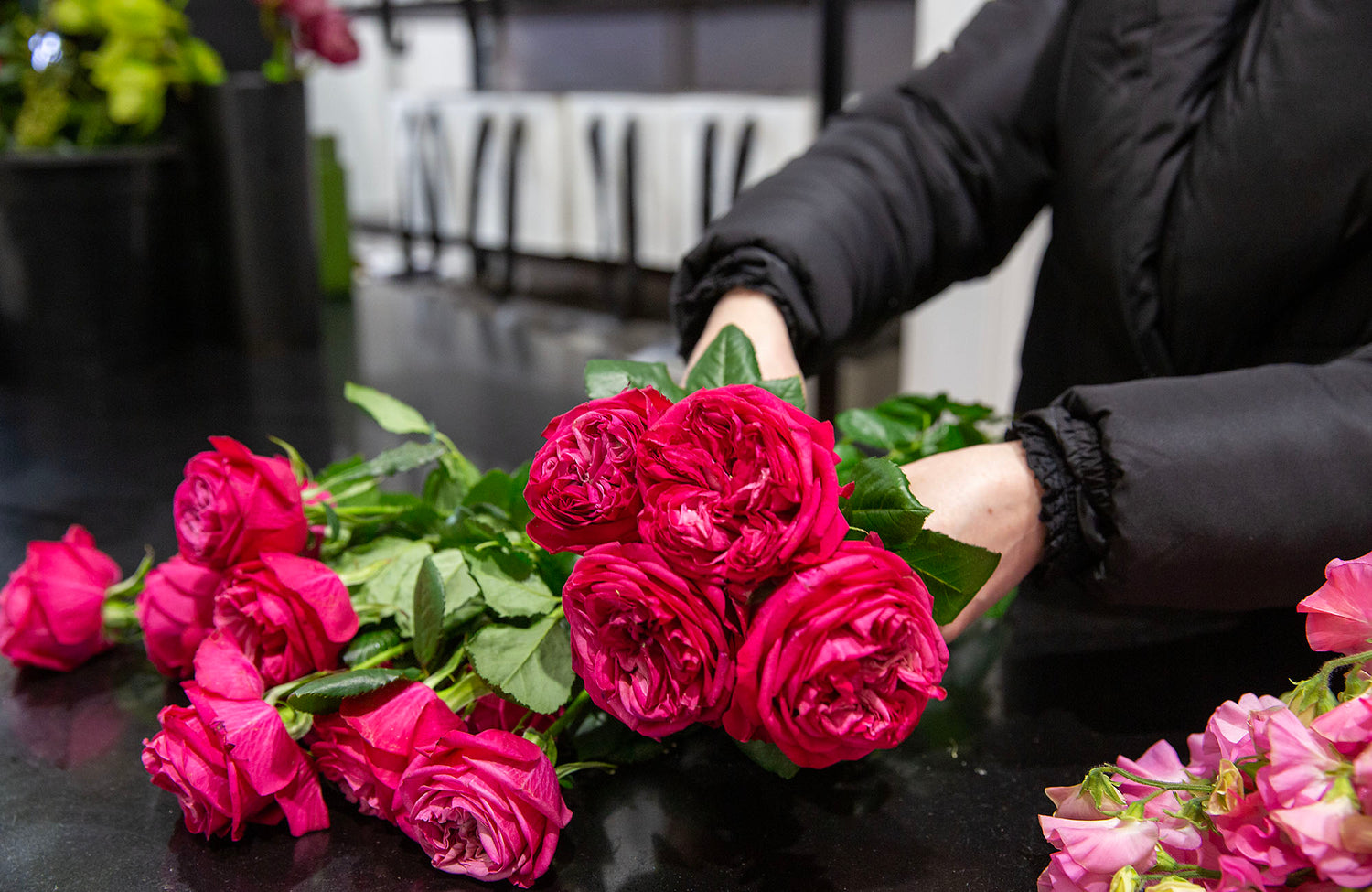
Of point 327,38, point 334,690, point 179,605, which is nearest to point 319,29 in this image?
point 327,38

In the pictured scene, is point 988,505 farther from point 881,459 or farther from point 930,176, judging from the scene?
point 930,176

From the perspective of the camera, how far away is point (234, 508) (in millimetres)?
457

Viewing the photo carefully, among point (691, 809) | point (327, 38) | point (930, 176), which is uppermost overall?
point (327, 38)

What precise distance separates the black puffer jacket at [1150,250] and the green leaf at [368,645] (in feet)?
0.98

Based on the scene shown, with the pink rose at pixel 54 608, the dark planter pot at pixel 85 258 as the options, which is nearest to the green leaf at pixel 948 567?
the pink rose at pixel 54 608

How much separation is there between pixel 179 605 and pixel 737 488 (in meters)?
0.32

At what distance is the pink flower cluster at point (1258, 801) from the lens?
26 cm

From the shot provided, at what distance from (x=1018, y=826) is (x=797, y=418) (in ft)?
0.67

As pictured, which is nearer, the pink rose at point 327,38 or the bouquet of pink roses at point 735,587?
the bouquet of pink roses at point 735,587

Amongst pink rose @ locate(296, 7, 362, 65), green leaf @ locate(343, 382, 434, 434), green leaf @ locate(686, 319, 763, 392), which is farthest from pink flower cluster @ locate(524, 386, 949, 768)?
pink rose @ locate(296, 7, 362, 65)

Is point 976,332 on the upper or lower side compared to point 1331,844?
lower

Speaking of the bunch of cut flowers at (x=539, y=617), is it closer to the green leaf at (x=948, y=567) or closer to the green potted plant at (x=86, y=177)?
the green leaf at (x=948, y=567)

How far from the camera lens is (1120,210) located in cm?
67

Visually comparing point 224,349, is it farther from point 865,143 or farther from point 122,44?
point 865,143
